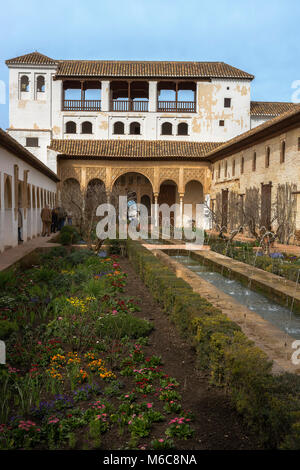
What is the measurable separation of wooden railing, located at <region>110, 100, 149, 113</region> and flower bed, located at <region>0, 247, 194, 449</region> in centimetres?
2655

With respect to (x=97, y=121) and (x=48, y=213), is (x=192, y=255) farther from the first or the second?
(x=97, y=121)

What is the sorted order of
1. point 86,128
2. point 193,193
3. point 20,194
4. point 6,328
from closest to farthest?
point 6,328 < point 20,194 < point 86,128 < point 193,193

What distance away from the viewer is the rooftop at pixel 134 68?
101 feet

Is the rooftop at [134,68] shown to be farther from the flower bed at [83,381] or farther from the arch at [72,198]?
the flower bed at [83,381]

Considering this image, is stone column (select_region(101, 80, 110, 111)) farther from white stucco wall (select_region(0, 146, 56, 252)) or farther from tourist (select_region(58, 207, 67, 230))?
white stucco wall (select_region(0, 146, 56, 252))

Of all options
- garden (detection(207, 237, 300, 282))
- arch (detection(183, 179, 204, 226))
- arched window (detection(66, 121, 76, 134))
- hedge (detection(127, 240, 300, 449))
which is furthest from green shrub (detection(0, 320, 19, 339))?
arch (detection(183, 179, 204, 226))

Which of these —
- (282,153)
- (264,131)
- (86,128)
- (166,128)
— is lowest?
(282,153)

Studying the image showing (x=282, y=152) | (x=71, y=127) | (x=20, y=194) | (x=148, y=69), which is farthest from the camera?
(x=71, y=127)

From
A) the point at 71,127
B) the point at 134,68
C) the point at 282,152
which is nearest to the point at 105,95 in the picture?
the point at 134,68

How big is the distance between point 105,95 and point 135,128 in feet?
11.0

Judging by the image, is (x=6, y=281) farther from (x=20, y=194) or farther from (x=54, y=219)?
(x=54, y=219)

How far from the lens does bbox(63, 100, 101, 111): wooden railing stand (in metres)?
31.5

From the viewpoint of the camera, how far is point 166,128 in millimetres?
32812
